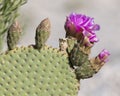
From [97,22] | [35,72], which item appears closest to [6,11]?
[35,72]

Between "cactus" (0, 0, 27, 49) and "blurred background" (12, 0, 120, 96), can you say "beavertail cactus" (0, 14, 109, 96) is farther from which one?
"blurred background" (12, 0, 120, 96)

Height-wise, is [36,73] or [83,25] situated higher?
[83,25]

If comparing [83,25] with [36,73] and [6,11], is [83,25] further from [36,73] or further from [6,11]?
[6,11]

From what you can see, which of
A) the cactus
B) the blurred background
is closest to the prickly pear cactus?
the cactus

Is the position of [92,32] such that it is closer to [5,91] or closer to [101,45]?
[5,91]

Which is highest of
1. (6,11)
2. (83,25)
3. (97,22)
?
(6,11)

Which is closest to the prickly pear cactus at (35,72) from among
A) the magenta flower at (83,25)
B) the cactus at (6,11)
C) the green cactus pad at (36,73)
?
the green cactus pad at (36,73)

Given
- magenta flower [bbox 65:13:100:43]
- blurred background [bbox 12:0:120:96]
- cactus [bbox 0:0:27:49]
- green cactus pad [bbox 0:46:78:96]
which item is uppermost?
cactus [bbox 0:0:27:49]
